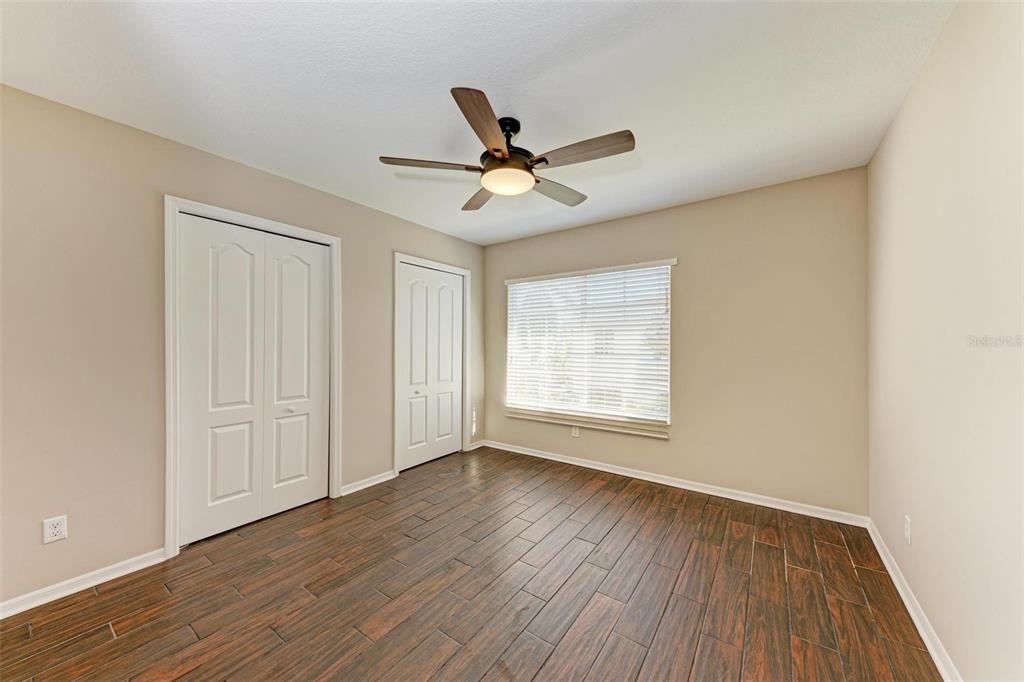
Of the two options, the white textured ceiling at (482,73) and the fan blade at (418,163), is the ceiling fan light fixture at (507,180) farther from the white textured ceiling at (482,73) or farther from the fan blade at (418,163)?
the white textured ceiling at (482,73)

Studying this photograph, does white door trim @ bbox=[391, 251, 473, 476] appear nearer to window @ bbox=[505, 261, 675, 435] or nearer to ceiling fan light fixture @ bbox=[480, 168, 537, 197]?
window @ bbox=[505, 261, 675, 435]

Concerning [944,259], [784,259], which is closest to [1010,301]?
[944,259]

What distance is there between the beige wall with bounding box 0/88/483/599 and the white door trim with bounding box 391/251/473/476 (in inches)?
60.6

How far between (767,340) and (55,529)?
4.78m

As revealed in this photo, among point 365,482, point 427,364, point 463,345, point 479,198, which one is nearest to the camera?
point 479,198

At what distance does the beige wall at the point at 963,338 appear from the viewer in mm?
1189

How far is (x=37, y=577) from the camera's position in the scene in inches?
76.9

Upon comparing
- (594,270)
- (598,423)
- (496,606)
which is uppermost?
(594,270)

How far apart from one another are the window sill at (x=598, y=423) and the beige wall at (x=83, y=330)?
127 inches

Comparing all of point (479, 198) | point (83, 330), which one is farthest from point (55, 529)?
point (479, 198)

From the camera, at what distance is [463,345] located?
4.68m

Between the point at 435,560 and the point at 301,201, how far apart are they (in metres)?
2.90

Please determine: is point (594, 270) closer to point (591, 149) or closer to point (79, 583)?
point (591, 149)

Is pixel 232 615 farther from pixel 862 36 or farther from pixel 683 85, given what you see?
pixel 862 36
